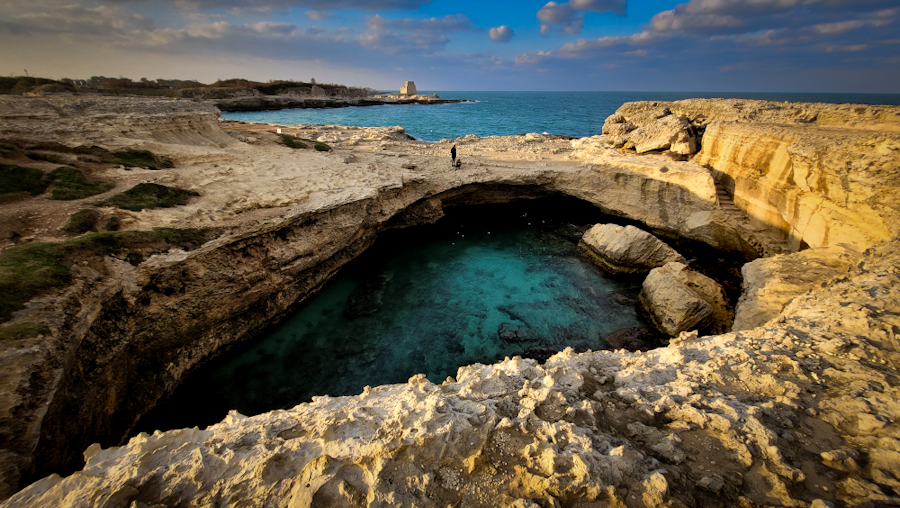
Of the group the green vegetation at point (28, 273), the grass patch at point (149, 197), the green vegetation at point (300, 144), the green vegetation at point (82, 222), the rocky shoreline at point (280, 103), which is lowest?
the green vegetation at point (28, 273)

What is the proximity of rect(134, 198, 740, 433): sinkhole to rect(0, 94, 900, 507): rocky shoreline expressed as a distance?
90 cm

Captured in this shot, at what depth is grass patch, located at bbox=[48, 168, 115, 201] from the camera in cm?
908

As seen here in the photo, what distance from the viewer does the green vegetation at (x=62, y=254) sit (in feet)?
18.4

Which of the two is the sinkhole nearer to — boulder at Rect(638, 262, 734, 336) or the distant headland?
boulder at Rect(638, 262, 734, 336)

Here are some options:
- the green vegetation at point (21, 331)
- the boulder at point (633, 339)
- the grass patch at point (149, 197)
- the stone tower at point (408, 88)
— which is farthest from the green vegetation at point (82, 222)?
the stone tower at point (408, 88)

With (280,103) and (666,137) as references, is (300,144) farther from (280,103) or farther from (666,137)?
(280,103)

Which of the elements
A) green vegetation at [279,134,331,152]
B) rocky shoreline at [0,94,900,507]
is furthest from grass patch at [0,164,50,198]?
green vegetation at [279,134,331,152]

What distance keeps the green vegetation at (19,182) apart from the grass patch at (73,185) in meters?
0.27

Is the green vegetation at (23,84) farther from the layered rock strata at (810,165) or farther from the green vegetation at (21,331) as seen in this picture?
the layered rock strata at (810,165)

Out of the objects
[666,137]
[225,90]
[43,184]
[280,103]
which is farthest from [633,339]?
[225,90]

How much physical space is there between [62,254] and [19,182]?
5.16 meters

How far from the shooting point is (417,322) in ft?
36.0

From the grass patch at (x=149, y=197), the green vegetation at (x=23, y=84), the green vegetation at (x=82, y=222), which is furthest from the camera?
the green vegetation at (x=23, y=84)

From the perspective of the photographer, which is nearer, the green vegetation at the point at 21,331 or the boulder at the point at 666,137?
the green vegetation at the point at 21,331
